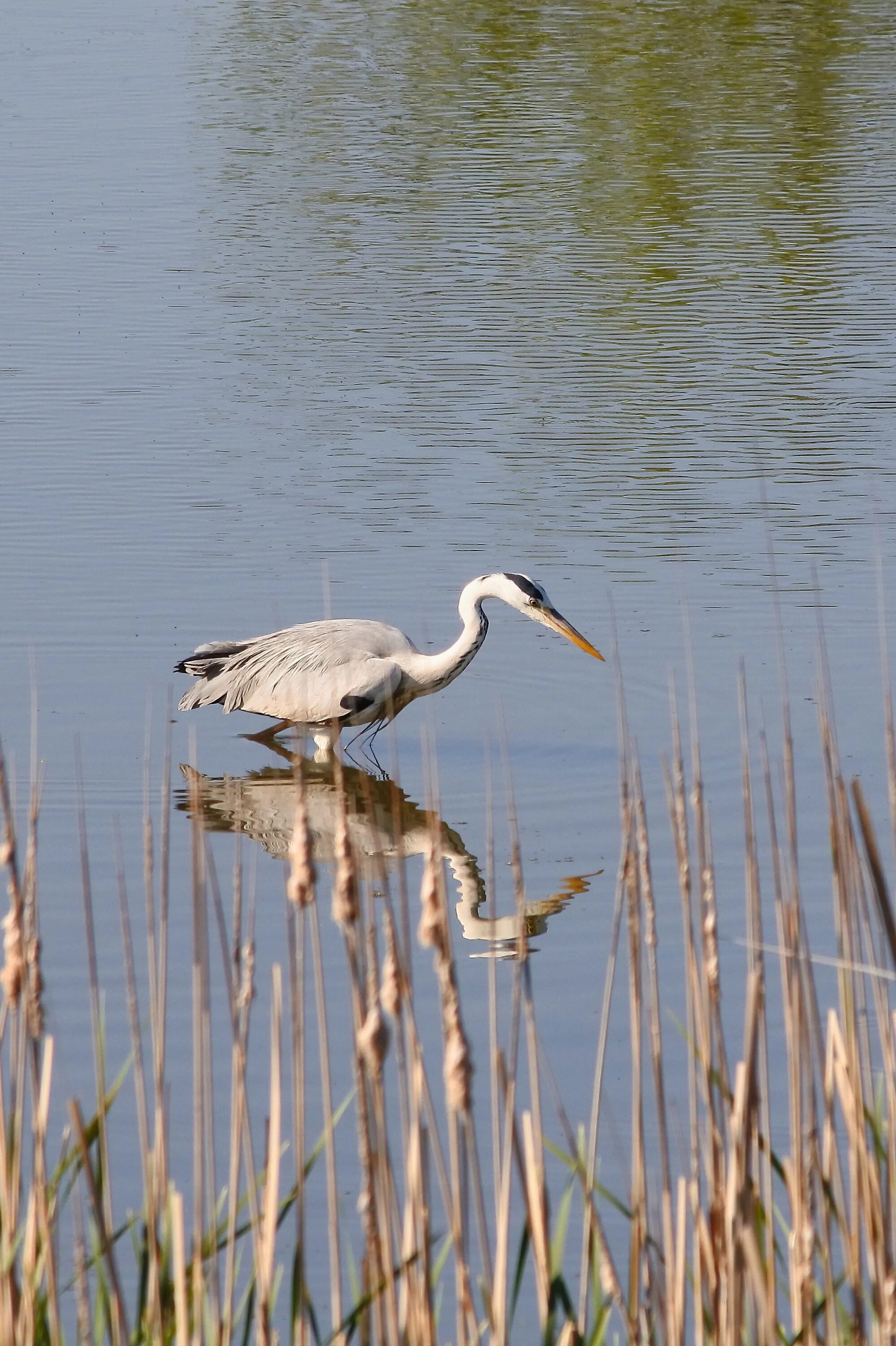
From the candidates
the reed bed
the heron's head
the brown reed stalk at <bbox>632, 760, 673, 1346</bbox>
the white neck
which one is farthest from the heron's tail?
the brown reed stalk at <bbox>632, 760, 673, 1346</bbox>

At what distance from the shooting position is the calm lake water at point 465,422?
7.92 m

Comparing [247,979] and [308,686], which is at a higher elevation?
[308,686]

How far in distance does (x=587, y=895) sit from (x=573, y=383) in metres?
7.58

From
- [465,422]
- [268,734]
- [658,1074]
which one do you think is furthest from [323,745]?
[658,1074]

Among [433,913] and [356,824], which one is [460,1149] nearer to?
[433,913]

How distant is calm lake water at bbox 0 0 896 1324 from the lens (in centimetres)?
792

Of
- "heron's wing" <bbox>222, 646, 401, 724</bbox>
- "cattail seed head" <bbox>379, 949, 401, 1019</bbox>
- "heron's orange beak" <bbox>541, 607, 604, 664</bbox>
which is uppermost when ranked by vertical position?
"heron's orange beak" <bbox>541, 607, 604, 664</bbox>

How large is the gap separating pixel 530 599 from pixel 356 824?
1267 millimetres

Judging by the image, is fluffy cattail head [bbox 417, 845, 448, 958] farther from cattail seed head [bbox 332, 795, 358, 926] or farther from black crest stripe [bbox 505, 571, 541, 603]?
black crest stripe [bbox 505, 571, 541, 603]

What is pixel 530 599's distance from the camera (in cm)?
871

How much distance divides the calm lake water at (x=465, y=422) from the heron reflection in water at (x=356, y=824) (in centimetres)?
10

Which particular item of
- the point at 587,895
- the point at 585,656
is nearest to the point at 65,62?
the point at 585,656

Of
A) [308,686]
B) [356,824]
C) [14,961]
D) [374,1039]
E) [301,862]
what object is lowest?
[374,1039]

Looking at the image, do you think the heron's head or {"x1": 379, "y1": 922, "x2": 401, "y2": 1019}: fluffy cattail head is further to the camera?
the heron's head
